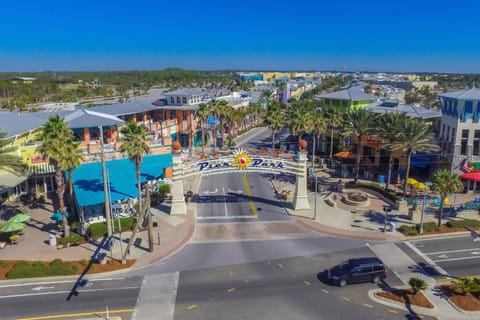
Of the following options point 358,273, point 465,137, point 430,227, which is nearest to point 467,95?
point 465,137

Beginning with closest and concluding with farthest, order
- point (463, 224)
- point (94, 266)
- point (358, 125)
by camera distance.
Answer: point (94, 266) → point (463, 224) → point (358, 125)

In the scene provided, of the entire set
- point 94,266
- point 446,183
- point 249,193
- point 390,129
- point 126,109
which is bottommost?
point 94,266

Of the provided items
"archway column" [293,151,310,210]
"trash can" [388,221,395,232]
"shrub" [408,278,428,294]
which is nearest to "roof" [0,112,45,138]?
"archway column" [293,151,310,210]

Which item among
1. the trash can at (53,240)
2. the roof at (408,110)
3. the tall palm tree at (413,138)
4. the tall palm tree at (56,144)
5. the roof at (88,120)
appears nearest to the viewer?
the tall palm tree at (56,144)

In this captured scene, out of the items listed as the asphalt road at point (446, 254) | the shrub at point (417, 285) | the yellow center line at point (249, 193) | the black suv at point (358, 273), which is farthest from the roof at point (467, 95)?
the shrub at point (417, 285)

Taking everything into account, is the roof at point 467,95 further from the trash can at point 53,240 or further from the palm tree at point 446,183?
the trash can at point 53,240

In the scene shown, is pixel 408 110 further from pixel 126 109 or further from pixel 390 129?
pixel 126 109

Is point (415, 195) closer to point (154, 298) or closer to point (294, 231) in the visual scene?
point (294, 231)
